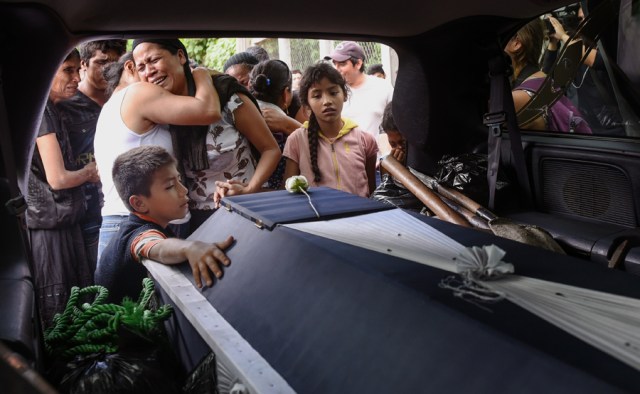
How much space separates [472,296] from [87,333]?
4.02ft

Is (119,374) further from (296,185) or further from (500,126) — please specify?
(500,126)

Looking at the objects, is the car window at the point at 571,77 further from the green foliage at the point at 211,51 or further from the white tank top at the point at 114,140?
the green foliage at the point at 211,51

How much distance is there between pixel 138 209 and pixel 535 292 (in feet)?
5.82

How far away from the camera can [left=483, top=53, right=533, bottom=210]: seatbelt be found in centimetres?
228

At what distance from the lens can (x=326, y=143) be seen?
3.00 meters

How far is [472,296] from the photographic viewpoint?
46.8 inches

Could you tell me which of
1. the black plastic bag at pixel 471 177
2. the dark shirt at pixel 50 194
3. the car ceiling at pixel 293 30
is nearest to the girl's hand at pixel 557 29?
the car ceiling at pixel 293 30

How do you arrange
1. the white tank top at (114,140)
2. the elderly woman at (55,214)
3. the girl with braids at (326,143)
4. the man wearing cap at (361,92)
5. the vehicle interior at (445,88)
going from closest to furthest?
the vehicle interior at (445,88) < the white tank top at (114,140) < the elderly woman at (55,214) < the girl with braids at (326,143) < the man wearing cap at (361,92)

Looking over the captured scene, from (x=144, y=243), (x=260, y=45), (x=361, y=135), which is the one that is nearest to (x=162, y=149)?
(x=144, y=243)

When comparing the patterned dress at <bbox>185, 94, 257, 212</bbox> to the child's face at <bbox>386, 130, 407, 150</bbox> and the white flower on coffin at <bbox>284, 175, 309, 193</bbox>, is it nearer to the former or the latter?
the white flower on coffin at <bbox>284, 175, 309, 193</bbox>

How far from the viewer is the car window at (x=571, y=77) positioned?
2025 mm

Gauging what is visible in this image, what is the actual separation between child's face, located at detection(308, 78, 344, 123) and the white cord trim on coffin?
4.13 ft

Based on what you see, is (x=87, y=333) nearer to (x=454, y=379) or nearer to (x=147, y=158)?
(x=147, y=158)

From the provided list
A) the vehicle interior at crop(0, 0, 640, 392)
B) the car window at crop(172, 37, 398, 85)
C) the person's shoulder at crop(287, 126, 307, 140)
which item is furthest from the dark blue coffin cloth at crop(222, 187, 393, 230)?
the car window at crop(172, 37, 398, 85)
